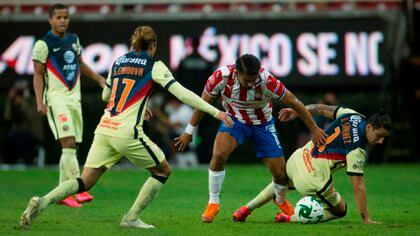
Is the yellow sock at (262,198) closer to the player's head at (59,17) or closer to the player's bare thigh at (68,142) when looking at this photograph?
the player's bare thigh at (68,142)

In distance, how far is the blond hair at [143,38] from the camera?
10.3m

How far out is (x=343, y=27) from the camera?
2242 centimetres

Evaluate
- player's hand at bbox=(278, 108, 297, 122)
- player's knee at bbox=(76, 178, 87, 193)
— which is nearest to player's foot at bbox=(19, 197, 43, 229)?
player's knee at bbox=(76, 178, 87, 193)

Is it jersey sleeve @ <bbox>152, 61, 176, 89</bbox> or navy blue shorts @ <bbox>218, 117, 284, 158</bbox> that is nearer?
jersey sleeve @ <bbox>152, 61, 176, 89</bbox>

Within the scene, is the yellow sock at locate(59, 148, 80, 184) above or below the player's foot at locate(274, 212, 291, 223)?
above

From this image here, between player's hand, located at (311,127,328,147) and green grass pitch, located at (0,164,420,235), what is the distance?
3.09ft

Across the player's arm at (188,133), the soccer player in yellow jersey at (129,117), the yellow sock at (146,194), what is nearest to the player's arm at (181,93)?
the soccer player in yellow jersey at (129,117)

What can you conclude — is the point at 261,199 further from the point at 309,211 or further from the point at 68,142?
the point at 68,142

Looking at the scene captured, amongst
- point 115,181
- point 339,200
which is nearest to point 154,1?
point 115,181

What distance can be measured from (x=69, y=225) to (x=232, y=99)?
2381 millimetres

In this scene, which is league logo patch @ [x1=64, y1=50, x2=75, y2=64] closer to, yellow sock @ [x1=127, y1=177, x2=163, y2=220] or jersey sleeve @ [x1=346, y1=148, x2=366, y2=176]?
yellow sock @ [x1=127, y1=177, x2=163, y2=220]

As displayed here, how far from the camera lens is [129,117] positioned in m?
10.2

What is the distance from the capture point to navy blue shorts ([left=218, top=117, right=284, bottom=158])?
11.7 metres

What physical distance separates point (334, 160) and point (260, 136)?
956 mm
